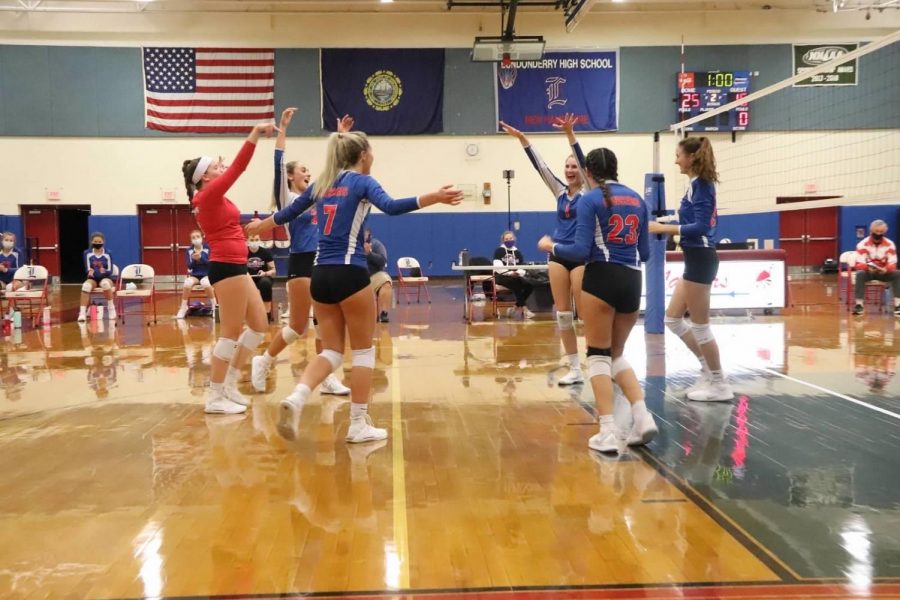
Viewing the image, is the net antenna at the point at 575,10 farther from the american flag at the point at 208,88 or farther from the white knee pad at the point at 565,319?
the white knee pad at the point at 565,319

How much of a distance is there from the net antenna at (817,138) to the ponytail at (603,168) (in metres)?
17.2

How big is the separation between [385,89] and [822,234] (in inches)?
532

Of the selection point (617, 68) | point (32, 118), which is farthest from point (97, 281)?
point (617, 68)

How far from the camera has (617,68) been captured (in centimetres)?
2123

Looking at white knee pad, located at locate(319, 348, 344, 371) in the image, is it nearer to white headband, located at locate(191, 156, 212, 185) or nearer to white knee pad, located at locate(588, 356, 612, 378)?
white knee pad, located at locate(588, 356, 612, 378)

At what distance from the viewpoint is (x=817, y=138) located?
21766 millimetres

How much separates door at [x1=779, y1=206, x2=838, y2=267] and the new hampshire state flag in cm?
1080

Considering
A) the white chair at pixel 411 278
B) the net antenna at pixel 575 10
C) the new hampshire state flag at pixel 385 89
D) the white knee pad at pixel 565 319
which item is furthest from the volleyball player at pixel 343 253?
the new hampshire state flag at pixel 385 89

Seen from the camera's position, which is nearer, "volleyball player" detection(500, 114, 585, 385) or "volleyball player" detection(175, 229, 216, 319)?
"volleyball player" detection(500, 114, 585, 385)

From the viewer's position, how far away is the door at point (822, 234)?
22703mm

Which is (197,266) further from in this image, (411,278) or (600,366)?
(600,366)

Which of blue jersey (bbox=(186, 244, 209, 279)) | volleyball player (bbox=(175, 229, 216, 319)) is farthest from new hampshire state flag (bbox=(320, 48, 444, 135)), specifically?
blue jersey (bbox=(186, 244, 209, 279))

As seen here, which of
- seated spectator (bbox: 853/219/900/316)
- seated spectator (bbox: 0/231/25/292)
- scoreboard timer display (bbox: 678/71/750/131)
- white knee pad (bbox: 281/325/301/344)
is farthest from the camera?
scoreboard timer display (bbox: 678/71/750/131)

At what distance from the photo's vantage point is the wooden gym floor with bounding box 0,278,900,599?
9.24 feet
